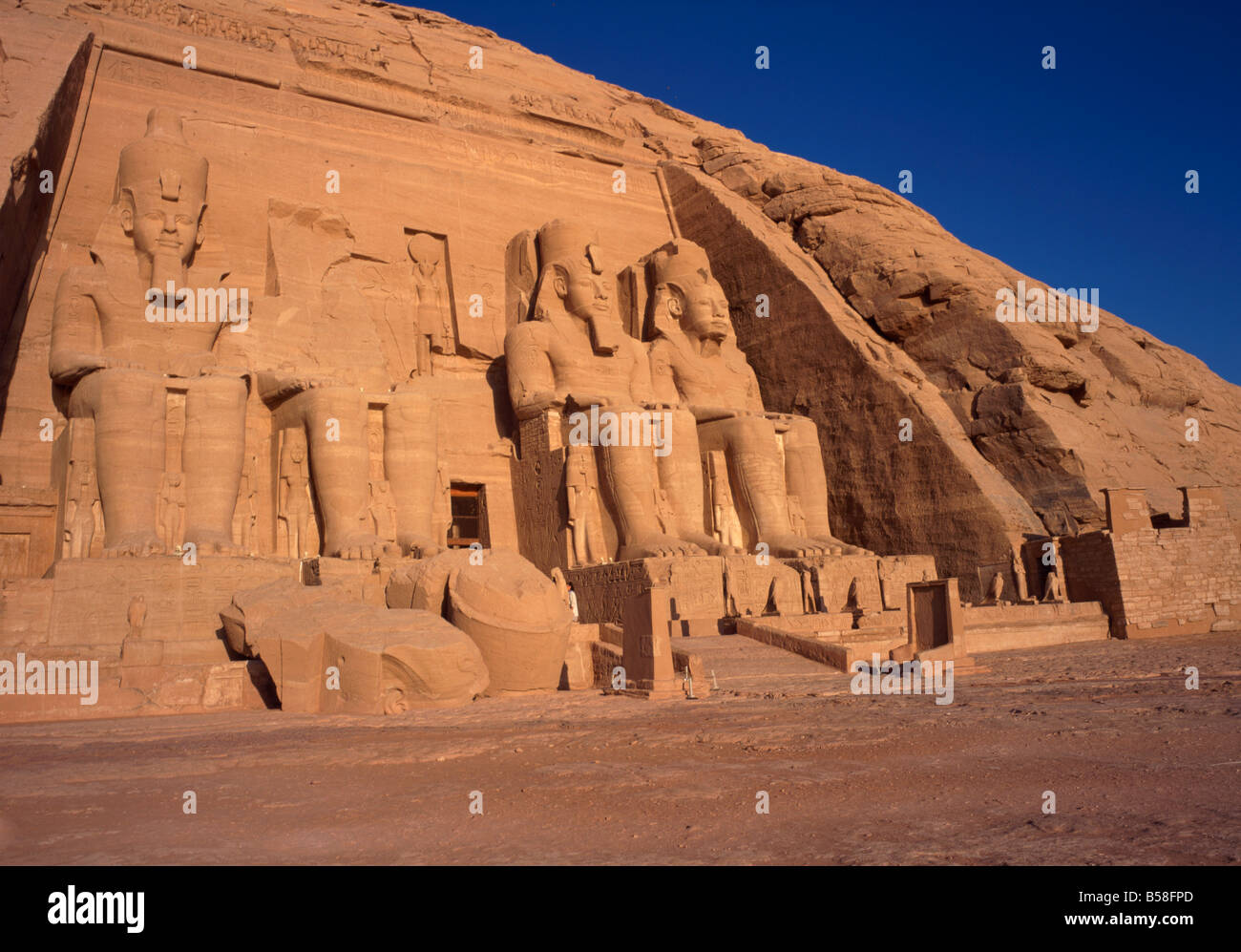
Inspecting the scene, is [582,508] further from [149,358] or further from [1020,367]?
[1020,367]

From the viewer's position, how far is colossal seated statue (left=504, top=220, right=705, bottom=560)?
10.6 metres

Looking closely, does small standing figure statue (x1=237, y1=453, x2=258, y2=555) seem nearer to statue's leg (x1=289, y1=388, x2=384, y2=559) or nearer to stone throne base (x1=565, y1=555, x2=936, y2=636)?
statue's leg (x1=289, y1=388, x2=384, y2=559)

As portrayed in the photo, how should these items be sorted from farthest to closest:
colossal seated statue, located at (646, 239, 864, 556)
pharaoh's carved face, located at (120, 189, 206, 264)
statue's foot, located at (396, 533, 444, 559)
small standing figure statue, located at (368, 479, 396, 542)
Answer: colossal seated statue, located at (646, 239, 864, 556)
pharaoh's carved face, located at (120, 189, 206, 264)
small standing figure statue, located at (368, 479, 396, 542)
statue's foot, located at (396, 533, 444, 559)

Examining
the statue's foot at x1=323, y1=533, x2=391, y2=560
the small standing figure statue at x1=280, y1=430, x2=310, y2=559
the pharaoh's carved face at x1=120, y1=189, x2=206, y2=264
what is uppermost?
the pharaoh's carved face at x1=120, y1=189, x2=206, y2=264

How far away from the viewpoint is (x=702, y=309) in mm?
12734

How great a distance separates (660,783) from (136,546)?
602 centimetres

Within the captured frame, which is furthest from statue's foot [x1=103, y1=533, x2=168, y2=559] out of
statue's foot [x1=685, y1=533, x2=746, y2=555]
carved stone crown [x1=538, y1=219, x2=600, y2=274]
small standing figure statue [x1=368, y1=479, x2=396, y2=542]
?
carved stone crown [x1=538, y1=219, x2=600, y2=274]

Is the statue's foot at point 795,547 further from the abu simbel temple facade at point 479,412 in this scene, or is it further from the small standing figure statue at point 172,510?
the small standing figure statue at point 172,510

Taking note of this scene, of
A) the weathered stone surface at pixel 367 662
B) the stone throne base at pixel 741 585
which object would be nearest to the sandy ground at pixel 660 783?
the weathered stone surface at pixel 367 662

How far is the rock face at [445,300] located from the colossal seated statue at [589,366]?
46cm

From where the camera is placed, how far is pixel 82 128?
1142cm

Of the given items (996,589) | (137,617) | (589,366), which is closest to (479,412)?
(589,366)

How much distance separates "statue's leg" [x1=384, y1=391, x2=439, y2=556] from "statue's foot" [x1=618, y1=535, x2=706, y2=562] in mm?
1986
